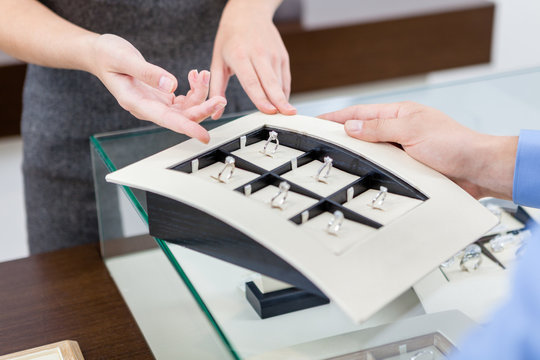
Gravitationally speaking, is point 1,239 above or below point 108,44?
below

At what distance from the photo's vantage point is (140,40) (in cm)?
118

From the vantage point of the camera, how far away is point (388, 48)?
2715 millimetres

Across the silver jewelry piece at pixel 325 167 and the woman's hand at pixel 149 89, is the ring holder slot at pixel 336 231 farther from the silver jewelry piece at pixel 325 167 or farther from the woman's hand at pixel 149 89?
the woman's hand at pixel 149 89

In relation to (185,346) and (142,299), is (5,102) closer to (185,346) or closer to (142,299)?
(142,299)

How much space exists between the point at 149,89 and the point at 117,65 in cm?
6

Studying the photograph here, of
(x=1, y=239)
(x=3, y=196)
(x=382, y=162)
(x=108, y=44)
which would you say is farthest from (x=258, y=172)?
(x=3, y=196)

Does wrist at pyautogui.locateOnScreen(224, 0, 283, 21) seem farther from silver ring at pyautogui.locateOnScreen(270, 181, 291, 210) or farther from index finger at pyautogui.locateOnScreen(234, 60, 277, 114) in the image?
silver ring at pyautogui.locateOnScreen(270, 181, 291, 210)

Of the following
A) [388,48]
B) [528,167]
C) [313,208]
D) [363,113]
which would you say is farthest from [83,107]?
[388,48]

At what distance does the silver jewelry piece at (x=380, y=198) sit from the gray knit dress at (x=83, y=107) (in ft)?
1.92

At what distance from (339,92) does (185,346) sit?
2305 millimetres

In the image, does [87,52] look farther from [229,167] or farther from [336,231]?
[336,231]

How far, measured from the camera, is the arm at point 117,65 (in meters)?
0.78

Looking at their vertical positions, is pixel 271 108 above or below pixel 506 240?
above

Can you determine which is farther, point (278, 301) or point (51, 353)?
point (51, 353)
